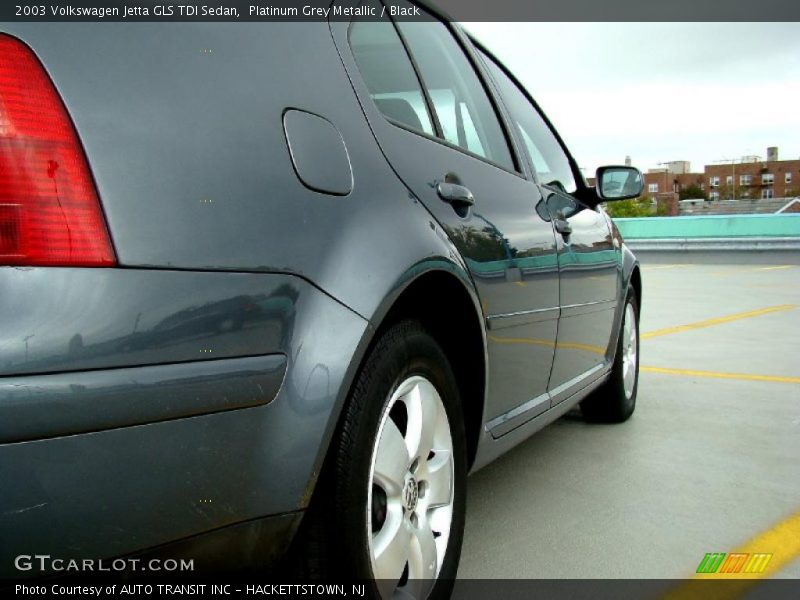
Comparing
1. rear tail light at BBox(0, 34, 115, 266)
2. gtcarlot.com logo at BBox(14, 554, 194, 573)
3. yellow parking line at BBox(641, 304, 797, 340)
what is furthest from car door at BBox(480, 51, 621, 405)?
yellow parking line at BBox(641, 304, 797, 340)

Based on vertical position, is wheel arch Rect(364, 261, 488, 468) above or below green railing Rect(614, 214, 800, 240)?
above

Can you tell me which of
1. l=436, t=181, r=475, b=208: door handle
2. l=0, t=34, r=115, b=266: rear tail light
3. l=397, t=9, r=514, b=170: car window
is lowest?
l=436, t=181, r=475, b=208: door handle

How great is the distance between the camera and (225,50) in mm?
1273

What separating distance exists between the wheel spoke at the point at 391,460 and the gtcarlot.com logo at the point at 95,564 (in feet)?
1.48

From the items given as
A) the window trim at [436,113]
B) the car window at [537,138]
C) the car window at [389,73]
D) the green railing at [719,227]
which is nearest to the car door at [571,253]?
the car window at [537,138]

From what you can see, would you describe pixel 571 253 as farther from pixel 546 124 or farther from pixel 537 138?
pixel 546 124

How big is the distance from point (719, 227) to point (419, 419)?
68.3 feet

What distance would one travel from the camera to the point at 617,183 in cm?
360

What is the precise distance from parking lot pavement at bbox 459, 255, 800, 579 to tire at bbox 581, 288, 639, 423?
7cm

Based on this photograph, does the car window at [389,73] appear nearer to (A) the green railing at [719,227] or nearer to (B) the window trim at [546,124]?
(B) the window trim at [546,124]

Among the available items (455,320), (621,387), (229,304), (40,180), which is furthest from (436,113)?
(621,387)

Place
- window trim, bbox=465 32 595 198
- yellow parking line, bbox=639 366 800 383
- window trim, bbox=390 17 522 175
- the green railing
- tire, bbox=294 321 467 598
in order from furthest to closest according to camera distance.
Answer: the green railing → yellow parking line, bbox=639 366 800 383 → window trim, bbox=465 32 595 198 → window trim, bbox=390 17 522 175 → tire, bbox=294 321 467 598

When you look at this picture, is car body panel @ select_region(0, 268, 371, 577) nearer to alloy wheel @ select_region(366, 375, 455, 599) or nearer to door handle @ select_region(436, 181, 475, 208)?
alloy wheel @ select_region(366, 375, 455, 599)

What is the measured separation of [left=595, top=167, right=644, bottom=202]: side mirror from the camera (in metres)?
3.54
